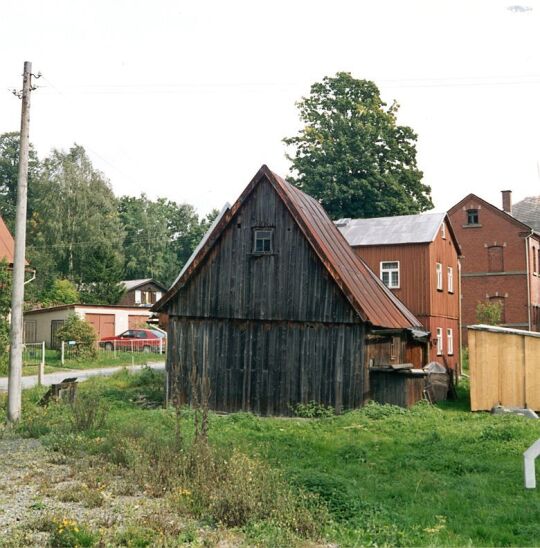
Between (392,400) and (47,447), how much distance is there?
964 centimetres

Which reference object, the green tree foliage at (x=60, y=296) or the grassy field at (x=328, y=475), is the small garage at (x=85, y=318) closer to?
the green tree foliage at (x=60, y=296)

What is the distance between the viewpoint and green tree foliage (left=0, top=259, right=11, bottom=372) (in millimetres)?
26984

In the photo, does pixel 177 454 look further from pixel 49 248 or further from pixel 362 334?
pixel 49 248

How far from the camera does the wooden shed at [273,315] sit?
63.6ft

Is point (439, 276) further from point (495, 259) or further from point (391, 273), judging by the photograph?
point (495, 259)

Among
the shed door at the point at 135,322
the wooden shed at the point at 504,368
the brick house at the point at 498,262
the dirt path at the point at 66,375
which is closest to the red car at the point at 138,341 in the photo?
the shed door at the point at 135,322

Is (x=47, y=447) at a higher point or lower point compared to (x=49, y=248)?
lower

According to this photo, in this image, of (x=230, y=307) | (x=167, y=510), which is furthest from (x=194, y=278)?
(x=167, y=510)

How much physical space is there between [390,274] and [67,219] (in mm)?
37534

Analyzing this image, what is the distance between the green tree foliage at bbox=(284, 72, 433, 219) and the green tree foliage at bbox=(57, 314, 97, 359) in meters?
18.3

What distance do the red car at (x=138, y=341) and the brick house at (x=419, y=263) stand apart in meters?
15.4

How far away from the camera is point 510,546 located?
7836mm

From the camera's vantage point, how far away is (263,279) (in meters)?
20.5

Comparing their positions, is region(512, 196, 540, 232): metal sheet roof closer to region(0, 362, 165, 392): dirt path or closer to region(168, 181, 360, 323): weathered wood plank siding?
region(0, 362, 165, 392): dirt path
